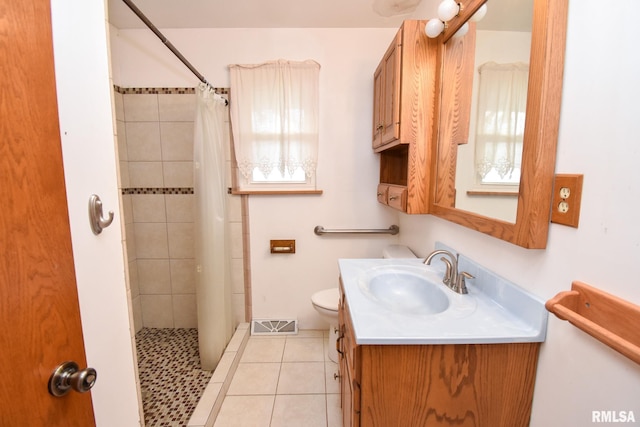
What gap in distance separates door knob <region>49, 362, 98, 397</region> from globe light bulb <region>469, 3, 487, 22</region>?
5.28 ft

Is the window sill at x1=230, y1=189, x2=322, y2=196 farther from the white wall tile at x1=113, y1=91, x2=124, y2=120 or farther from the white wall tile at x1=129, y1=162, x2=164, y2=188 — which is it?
the white wall tile at x1=113, y1=91, x2=124, y2=120

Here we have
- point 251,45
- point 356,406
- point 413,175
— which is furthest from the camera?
point 251,45

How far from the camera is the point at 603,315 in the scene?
1.83ft

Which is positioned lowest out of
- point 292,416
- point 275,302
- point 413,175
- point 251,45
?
point 292,416

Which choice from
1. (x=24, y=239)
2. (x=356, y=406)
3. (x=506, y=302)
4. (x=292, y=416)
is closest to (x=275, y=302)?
(x=292, y=416)

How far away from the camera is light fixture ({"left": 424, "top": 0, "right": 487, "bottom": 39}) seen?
1009 millimetres

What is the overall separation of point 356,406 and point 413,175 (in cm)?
104

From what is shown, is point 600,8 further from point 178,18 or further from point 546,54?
point 178,18

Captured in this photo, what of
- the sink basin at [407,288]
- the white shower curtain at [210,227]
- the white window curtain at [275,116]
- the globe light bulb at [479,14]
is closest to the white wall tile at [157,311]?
the white shower curtain at [210,227]

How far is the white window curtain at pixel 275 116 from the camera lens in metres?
1.92

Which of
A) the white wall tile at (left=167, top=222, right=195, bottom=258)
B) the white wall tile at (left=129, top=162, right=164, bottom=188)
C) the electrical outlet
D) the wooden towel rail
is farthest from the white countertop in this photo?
the white wall tile at (left=129, top=162, right=164, bottom=188)

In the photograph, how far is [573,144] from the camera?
25.9 inches

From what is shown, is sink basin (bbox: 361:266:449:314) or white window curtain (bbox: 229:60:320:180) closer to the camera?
sink basin (bbox: 361:266:449:314)

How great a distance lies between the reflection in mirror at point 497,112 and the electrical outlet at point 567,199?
0.11 m
